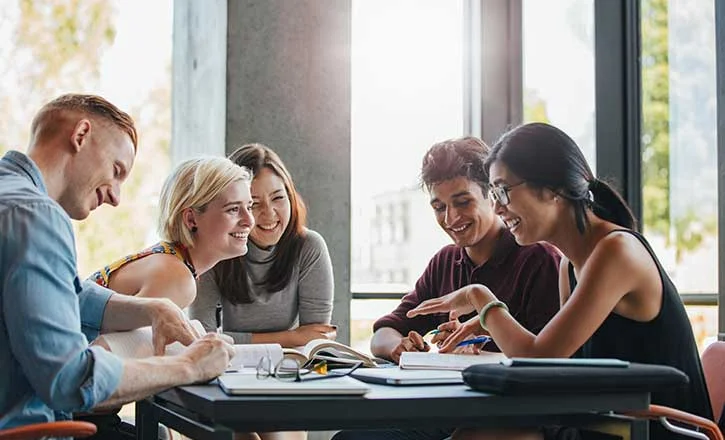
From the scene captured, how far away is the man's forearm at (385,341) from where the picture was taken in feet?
9.91

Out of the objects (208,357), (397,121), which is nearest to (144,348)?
(208,357)

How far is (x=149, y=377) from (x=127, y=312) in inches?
21.2

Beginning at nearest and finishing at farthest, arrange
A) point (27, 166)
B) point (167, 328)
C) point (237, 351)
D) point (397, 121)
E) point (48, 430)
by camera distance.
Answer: point (48, 430) < point (27, 166) < point (167, 328) < point (237, 351) < point (397, 121)

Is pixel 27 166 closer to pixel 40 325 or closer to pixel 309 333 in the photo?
pixel 40 325

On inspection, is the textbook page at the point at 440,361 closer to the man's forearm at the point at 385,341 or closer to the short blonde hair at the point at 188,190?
the man's forearm at the point at 385,341

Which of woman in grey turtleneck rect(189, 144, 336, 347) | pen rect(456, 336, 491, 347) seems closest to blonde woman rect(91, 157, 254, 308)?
woman in grey turtleneck rect(189, 144, 336, 347)

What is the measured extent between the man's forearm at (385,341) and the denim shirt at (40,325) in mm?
1335

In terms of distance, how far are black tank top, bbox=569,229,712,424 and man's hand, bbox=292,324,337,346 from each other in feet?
4.20

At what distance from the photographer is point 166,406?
2.04 m

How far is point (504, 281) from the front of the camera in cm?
302

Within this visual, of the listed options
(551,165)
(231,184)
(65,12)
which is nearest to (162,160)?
(65,12)

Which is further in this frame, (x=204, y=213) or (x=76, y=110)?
(x=204, y=213)

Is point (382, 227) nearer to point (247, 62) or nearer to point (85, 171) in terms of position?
point (247, 62)

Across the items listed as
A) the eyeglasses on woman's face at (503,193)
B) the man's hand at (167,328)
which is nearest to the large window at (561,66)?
the eyeglasses on woman's face at (503,193)
